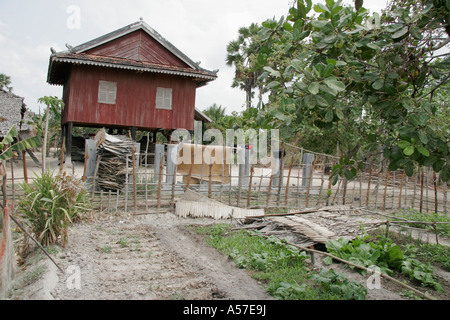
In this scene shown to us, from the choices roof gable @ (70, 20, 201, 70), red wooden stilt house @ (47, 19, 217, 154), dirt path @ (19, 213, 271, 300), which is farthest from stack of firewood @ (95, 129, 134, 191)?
roof gable @ (70, 20, 201, 70)

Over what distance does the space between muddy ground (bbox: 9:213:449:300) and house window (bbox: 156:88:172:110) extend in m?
10.1

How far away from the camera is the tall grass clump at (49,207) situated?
5383 millimetres

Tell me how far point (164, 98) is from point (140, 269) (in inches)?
480

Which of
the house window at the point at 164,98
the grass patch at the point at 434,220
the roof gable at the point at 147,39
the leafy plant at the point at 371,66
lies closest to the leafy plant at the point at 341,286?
the leafy plant at the point at 371,66

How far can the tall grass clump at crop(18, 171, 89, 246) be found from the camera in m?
5.38

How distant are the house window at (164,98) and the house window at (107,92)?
74.4 inches

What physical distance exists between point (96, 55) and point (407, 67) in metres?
13.8

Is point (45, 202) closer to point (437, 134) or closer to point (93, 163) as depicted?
point (93, 163)

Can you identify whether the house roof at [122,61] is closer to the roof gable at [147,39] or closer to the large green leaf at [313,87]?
the roof gable at [147,39]

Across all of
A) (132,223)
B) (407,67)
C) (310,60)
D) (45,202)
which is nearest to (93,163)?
(132,223)

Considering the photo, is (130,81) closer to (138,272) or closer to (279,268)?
(138,272)

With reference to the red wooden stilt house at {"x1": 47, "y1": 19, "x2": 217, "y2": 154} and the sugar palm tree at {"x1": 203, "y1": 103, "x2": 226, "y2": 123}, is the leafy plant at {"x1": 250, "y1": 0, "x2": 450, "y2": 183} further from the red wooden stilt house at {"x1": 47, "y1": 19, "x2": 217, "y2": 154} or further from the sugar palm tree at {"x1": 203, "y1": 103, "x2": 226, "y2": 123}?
the sugar palm tree at {"x1": 203, "y1": 103, "x2": 226, "y2": 123}
